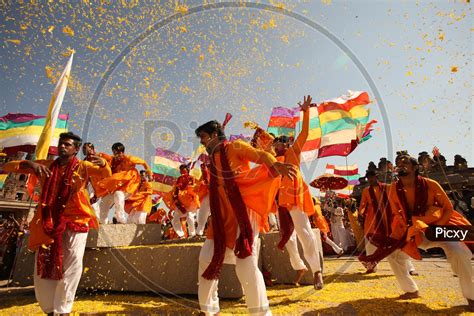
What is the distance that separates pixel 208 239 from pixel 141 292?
2570 millimetres

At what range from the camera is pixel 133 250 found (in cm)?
482

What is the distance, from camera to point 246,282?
2738mm

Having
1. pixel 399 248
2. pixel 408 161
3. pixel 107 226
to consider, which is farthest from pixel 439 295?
pixel 107 226

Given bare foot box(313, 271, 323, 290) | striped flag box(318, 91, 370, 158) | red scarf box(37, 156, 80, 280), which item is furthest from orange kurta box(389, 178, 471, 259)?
striped flag box(318, 91, 370, 158)

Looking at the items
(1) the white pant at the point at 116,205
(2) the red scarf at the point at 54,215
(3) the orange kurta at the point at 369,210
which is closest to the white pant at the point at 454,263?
(3) the orange kurta at the point at 369,210

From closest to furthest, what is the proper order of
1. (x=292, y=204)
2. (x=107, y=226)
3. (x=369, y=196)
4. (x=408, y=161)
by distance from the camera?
(x=408, y=161) < (x=292, y=204) < (x=107, y=226) < (x=369, y=196)

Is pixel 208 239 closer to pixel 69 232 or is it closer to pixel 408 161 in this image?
pixel 69 232

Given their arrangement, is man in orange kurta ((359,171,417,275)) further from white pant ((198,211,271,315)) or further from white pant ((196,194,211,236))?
white pant ((196,194,211,236))

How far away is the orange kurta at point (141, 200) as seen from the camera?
25.4ft

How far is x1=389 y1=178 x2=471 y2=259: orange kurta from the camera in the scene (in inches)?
145

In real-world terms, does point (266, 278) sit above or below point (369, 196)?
below

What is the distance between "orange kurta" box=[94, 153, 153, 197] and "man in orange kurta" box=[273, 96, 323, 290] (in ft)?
12.3

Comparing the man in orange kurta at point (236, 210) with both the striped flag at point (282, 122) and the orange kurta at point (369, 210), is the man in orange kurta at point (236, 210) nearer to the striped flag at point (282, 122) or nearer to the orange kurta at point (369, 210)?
the orange kurta at point (369, 210)

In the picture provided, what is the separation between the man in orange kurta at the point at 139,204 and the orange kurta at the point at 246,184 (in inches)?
208
